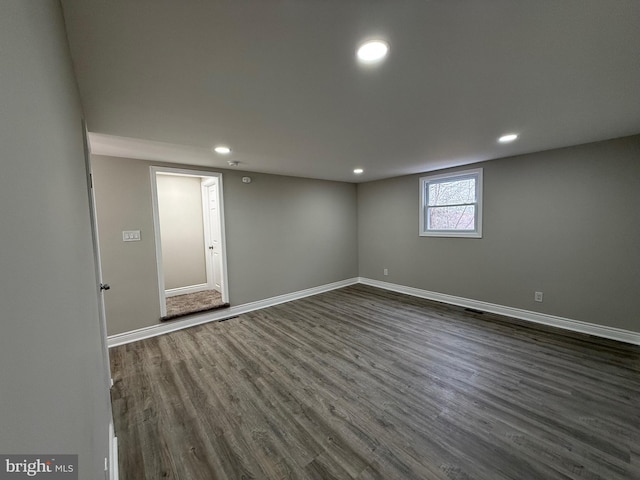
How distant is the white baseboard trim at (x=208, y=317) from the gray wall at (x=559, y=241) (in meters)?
2.31

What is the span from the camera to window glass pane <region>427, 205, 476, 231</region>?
416 centimetres

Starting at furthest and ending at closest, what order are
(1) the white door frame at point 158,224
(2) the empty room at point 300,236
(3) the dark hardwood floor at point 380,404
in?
(1) the white door frame at point 158,224, (3) the dark hardwood floor at point 380,404, (2) the empty room at point 300,236

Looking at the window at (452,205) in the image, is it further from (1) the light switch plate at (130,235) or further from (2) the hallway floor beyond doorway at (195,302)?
(1) the light switch plate at (130,235)

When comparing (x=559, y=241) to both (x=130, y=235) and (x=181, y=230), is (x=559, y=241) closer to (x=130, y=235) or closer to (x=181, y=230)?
(x=130, y=235)

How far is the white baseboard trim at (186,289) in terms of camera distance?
16.5ft

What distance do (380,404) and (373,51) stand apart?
2.43m

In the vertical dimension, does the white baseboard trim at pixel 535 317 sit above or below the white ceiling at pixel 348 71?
below

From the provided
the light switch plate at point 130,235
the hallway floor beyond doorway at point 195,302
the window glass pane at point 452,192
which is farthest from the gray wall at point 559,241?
the light switch plate at point 130,235

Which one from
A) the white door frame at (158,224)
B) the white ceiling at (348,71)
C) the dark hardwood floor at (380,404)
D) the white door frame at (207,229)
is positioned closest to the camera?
the white ceiling at (348,71)

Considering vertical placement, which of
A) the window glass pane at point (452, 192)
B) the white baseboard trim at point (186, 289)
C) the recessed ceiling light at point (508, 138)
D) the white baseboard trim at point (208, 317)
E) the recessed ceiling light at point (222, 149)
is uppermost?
the recessed ceiling light at point (222, 149)

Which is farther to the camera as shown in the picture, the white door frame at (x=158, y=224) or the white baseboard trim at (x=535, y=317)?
the white door frame at (x=158, y=224)

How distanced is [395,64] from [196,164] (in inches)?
125

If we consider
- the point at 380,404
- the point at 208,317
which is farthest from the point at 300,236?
the point at 380,404

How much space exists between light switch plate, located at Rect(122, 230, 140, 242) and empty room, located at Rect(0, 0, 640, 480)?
6cm
